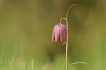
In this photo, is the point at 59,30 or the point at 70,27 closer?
the point at 59,30

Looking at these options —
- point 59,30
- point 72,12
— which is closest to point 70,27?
point 72,12

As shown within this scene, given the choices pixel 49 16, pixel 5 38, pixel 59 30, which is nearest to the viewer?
pixel 59 30

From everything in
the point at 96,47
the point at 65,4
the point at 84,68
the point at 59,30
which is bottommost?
the point at 84,68

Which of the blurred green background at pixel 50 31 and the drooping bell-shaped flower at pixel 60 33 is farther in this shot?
the blurred green background at pixel 50 31

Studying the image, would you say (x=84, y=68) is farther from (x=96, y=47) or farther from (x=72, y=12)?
(x=72, y=12)

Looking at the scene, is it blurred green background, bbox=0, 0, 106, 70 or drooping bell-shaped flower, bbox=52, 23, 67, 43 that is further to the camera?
blurred green background, bbox=0, 0, 106, 70

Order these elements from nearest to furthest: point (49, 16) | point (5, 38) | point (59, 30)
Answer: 1. point (59, 30)
2. point (5, 38)
3. point (49, 16)

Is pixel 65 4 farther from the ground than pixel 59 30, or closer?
farther from the ground

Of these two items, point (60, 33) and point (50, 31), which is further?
point (50, 31)
